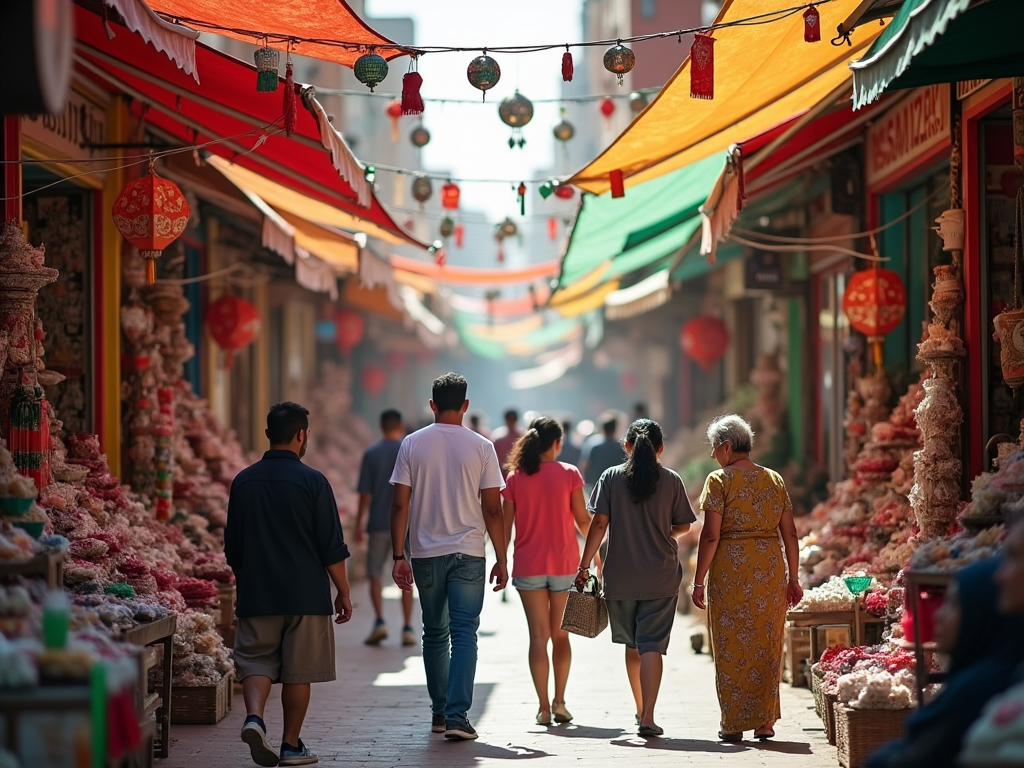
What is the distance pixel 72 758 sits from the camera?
3752 millimetres

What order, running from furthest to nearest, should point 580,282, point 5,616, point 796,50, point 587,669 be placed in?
point 580,282
point 587,669
point 796,50
point 5,616

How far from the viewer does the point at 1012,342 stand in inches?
281

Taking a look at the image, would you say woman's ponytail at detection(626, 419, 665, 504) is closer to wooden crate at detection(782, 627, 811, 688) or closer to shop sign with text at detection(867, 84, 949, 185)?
wooden crate at detection(782, 627, 811, 688)

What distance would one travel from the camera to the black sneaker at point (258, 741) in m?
6.19

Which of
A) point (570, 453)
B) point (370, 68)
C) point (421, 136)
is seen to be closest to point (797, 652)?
point (370, 68)

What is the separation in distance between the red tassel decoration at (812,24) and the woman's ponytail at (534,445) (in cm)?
261

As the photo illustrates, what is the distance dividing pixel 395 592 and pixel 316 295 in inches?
292

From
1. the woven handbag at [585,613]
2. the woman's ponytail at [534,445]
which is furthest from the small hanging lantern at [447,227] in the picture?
the woven handbag at [585,613]

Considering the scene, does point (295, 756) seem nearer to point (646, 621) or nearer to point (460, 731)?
point (460, 731)

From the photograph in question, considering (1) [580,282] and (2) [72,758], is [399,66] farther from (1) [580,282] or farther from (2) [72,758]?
(2) [72,758]

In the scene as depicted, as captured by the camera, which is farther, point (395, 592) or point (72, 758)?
point (395, 592)

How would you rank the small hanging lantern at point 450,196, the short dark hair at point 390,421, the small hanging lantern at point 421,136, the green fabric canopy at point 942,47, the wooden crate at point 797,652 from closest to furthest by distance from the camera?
the green fabric canopy at point 942,47 < the wooden crate at point 797,652 < the short dark hair at point 390,421 < the small hanging lantern at point 450,196 < the small hanging lantern at point 421,136

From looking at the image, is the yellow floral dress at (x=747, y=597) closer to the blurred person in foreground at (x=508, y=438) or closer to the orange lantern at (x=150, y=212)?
the orange lantern at (x=150, y=212)

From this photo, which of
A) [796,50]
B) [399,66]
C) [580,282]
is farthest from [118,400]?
[399,66]
